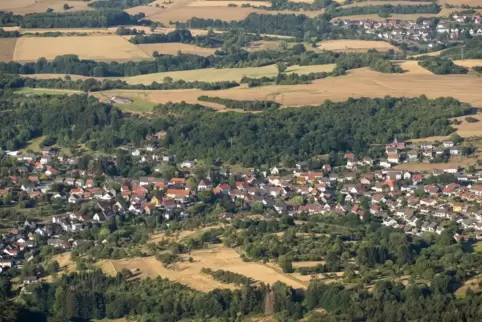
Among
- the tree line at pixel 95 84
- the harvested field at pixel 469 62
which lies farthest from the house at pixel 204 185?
the harvested field at pixel 469 62

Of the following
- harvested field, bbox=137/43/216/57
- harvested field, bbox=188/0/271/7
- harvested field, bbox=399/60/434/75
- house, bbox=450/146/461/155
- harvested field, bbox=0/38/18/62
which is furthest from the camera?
harvested field, bbox=188/0/271/7

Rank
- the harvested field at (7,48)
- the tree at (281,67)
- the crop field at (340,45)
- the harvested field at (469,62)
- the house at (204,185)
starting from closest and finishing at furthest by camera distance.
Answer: the house at (204,185) < the harvested field at (469,62) < the tree at (281,67) < the harvested field at (7,48) < the crop field at (340,45)

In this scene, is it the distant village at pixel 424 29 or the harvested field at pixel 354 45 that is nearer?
the harvested field at pixel 354 45

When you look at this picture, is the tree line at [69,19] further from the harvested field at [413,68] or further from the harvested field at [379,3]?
the harvested field at [413,68]

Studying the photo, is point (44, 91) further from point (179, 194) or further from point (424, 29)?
point (424, 29)

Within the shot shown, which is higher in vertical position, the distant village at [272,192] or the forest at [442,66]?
the forest at [442,66]

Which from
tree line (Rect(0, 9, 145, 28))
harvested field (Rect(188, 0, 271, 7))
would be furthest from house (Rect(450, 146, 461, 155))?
harvested field (Rect(188, 0, 271, 7))

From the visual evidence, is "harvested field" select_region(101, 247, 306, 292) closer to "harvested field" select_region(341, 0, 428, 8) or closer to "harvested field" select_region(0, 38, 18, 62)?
"harvested field" select_region(0, 38, 18, 62)

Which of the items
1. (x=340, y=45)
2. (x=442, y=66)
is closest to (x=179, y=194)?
(x=442, y=66)
